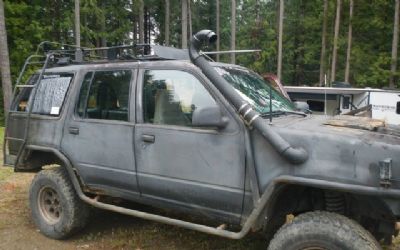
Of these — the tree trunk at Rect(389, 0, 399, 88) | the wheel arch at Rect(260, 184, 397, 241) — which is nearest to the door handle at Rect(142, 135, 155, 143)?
the wheel arch at Rect(260, 184, 397, 241)

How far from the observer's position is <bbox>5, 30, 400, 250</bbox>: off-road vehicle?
3.38 metres

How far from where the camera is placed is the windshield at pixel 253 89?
4.16 meters

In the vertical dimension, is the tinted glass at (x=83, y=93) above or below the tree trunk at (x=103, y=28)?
below

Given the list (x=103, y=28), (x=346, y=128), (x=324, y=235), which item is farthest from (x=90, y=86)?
(x=103, y=28)

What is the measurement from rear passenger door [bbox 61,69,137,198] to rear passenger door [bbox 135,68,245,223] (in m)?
0.17

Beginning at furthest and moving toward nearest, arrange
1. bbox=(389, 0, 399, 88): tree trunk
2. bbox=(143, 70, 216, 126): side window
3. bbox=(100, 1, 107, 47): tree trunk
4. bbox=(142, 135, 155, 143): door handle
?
bbox=(100, 1, 107, 47): tree trunk < bbox=(389, 0, 399, 88): tree trunk < bbox=(142, 135, 155, 143): door handle < bbox=(143, 70, 216, 126): side window

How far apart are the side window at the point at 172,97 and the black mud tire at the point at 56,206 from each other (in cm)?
154

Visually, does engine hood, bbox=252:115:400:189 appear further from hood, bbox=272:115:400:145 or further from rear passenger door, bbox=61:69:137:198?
rear passenger door, bbox=61:69:137:198

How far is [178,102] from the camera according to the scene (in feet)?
13.9

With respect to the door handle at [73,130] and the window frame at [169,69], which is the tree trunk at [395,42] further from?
the door handle at [73,130]

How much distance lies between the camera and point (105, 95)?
4.84m

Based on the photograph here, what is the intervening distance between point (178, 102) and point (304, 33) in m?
37.3

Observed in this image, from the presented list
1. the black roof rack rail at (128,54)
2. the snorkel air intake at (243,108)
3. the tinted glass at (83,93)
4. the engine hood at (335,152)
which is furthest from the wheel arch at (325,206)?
the tinted glass at (83,93)

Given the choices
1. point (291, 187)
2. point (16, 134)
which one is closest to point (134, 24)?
point (16, 134)
